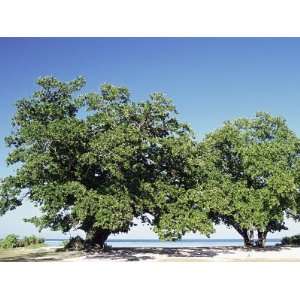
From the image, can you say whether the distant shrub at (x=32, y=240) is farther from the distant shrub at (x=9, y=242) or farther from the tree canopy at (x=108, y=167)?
the tree canopy at (x=108, y=167)

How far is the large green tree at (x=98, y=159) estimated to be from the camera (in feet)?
107

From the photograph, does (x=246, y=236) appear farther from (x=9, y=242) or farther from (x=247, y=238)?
(x=9, y=242)

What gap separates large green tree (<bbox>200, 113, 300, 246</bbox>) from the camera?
43562 mm

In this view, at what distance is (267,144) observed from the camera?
46.7m

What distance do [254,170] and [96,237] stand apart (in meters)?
15.3

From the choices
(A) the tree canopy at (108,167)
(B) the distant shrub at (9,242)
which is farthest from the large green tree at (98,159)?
(B) the distant shrub at (9,242)

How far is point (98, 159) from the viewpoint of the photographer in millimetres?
33719

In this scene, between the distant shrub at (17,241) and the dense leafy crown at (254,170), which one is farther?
the distant shrub at (17,241)

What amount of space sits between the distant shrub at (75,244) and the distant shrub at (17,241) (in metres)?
7.70
